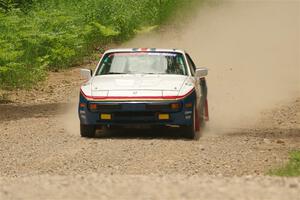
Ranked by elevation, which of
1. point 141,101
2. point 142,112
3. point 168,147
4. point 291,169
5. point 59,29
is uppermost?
point 291,169

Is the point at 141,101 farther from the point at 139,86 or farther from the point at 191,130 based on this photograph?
the point at 191,130

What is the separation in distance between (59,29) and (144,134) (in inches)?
496

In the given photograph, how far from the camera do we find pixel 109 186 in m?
7.99

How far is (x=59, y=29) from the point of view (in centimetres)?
2638

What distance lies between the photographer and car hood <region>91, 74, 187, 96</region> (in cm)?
1355

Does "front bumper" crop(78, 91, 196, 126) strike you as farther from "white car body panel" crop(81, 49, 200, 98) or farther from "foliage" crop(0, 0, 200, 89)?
"foliage" crop(0, 0, 200, 89)

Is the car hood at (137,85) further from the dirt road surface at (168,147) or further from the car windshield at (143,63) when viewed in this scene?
the dirt road surface at (168,147)

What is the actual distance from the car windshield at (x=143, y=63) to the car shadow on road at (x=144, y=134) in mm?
1014

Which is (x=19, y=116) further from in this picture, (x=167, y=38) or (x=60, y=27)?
(x=167, y=38)

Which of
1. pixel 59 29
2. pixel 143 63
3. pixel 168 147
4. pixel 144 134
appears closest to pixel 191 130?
pixel 144 134

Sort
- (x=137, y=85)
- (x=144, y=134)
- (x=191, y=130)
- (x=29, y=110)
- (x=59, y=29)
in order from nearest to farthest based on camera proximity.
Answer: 1. (x=191, y=130)
2. (x=137, y=85)
3. (x=144, y=134)
4. (x=29, y=110)
5. (x=59, y=29)

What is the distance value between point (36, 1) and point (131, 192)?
78.8 ft

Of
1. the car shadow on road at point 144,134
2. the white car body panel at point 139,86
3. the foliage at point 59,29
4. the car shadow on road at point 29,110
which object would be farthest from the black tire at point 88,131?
the foliage at point 59,29

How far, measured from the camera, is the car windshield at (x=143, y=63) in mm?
14758
